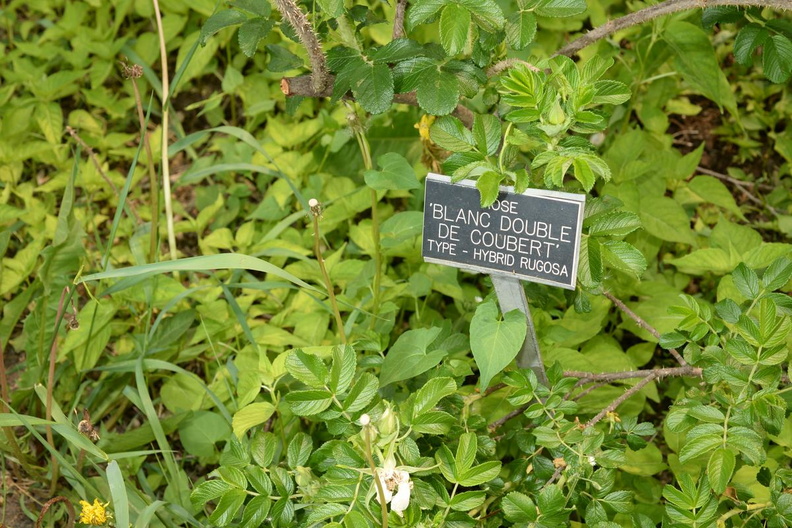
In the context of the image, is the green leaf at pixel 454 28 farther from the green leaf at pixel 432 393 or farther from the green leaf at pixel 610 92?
the green leaf at pixel 432 393

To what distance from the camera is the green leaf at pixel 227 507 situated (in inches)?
44.4

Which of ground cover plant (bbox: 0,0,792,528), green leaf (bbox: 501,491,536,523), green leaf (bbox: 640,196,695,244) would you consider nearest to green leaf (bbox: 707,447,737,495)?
ground cover plant (bbox: 0,0,792,528)

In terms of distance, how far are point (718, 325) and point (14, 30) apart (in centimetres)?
271

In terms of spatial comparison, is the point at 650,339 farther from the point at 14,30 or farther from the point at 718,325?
the point at 14,30

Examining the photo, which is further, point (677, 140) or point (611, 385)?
point (677, 140)

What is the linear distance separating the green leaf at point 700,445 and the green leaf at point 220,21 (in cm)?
101

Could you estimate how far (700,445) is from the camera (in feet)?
3.49

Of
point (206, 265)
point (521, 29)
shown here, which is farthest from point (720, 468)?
point (206, 265)

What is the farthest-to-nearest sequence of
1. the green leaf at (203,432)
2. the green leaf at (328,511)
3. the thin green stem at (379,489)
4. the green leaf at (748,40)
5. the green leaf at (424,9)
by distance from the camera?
the green leaf at (203,432), the green leaf at (748,40), the green leaf at (424,9), the green leaf at (328,511), the thin green stem at (379,489)

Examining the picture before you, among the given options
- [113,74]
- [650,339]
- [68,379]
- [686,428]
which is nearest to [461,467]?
[686,428]

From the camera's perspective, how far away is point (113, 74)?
8.61ft

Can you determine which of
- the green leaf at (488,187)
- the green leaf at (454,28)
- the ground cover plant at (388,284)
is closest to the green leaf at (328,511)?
the ground cover plant at (388,284)

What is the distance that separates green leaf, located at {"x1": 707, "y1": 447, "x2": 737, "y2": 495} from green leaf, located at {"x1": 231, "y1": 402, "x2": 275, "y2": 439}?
697 mm

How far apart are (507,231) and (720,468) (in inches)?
18.4
